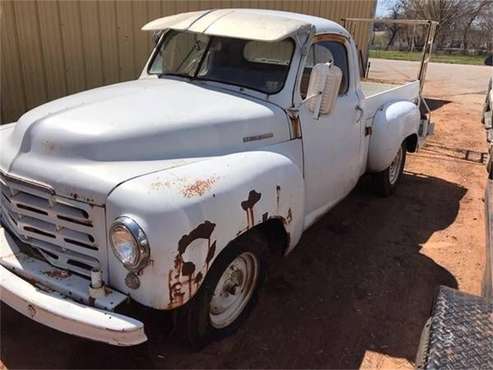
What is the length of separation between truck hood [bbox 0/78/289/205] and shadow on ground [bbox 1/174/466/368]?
0.92 meters

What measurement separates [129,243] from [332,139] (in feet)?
7.16

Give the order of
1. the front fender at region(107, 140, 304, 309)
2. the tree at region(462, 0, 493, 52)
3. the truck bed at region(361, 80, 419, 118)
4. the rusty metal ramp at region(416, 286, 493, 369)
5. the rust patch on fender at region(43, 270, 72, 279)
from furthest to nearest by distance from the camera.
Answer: the tree at region(462, 0, 493, 52)
the truck bed at region(361, 80, 419, 118)
the rust patch on fender at region(43, 270, 72, 279)
the front fender at region(107, 140, 304, 309)
the rusty metal ramp at region(416, 286, 493, 369)

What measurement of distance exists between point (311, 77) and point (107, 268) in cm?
200

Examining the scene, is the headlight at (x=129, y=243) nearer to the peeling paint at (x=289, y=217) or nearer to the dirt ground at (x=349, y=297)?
the dirt ground at (x=349, y=297)

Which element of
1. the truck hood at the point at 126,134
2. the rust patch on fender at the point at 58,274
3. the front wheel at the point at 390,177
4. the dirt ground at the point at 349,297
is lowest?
the dirt ground at the point at 349,297

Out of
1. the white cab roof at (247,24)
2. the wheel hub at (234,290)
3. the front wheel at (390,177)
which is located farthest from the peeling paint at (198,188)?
the front wheel at (390,177)

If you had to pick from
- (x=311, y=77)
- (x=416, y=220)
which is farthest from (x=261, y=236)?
(x=416, y=220)

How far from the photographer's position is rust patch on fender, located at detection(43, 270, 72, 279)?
2.62 m

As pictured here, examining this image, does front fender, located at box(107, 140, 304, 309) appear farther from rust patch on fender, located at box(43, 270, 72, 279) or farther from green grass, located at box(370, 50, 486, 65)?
green grass, located at box(370, 50, 486, 65)

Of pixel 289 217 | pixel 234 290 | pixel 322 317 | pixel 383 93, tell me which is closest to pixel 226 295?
pixel 234 290

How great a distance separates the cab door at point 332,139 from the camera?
3773 millimetres

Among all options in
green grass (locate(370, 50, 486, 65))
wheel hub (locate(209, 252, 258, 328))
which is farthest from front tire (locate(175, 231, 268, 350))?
green grass (locate(370, 50, 486, 65))

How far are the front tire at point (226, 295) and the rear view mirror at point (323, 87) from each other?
113 cm

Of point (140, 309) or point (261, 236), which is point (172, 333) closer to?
point (140, 309)
